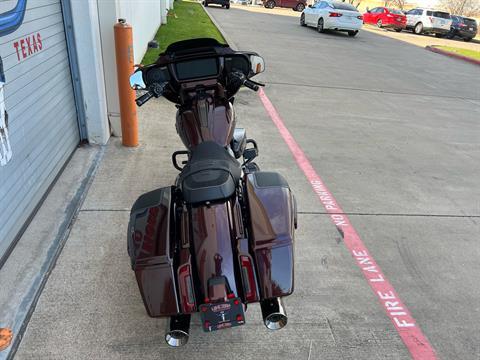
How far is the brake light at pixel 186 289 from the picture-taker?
78.7 inches

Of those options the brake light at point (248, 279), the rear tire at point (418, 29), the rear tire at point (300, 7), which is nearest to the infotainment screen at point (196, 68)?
the brake light at point (248, 279)

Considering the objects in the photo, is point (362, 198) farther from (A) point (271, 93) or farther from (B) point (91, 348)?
(A) point (271, 93)

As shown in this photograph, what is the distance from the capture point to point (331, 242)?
3.58 m

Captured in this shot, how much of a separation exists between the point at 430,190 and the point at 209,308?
3704 mm

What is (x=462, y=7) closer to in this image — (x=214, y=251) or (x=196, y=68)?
(x=196, y=68)

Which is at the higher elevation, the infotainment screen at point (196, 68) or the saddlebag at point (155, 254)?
the infotainment screen at point (196, 68)

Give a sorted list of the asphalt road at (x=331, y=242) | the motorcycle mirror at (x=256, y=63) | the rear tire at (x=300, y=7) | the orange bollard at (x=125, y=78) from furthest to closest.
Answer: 1. the rear tire at (x=300, y=7)
2. the orange bollard at (x=125, y=78)
3. the motorcycle mirror at (x=256, y=63)
4. the asphalt road at (x=331, y=242)

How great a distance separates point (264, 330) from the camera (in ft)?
8.63

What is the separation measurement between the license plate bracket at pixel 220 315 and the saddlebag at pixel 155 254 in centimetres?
15

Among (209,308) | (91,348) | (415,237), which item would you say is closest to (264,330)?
(209,308)

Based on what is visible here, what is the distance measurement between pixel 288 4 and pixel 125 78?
35926 millimetres

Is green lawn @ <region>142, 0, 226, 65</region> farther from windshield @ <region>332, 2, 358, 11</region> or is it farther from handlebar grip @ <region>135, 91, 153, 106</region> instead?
windshield @ <region>332, 2, 358, 11</region>

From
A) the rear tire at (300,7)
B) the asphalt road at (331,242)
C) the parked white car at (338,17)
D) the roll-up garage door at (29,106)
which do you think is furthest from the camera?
the rear tire at (300,7)

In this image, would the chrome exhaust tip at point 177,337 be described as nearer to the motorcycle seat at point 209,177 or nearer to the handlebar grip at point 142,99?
the motorcycle seat at point 209,177
